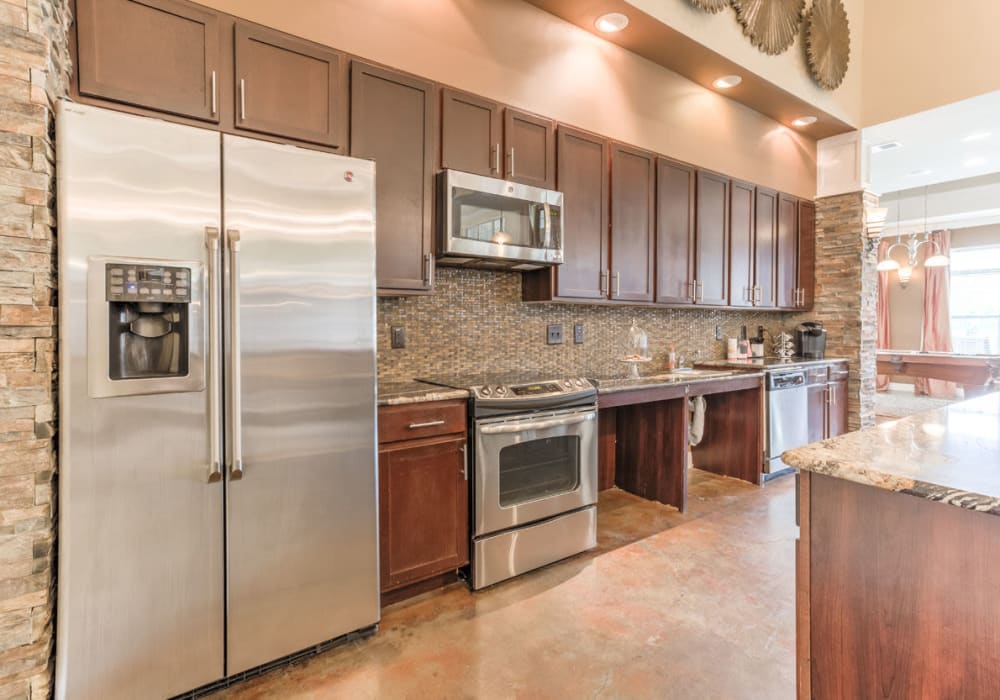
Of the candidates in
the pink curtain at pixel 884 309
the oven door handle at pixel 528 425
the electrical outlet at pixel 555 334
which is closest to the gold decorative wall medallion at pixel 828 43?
the electrical outlet at pixel 555 334

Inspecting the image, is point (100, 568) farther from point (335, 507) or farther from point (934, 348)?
point (934, 348)

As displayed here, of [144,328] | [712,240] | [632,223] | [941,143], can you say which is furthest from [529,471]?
[941,143]

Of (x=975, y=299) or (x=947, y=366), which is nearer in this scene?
(x=947, y=366)

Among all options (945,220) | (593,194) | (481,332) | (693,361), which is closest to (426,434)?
(481,332)

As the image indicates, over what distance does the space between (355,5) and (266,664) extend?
9.16ft

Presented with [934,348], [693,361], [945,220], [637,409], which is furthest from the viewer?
[934,348]

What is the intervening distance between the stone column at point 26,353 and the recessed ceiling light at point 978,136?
6.95 metres

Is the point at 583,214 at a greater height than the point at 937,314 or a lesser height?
greater

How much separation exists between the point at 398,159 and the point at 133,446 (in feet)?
5.26

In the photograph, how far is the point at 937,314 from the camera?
7.97m

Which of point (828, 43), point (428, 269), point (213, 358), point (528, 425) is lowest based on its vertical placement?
point (528, 425)

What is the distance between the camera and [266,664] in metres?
1.75

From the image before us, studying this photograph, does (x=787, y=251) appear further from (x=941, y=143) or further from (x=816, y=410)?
(x=941, y=143)

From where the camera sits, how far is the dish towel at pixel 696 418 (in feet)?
12.8
